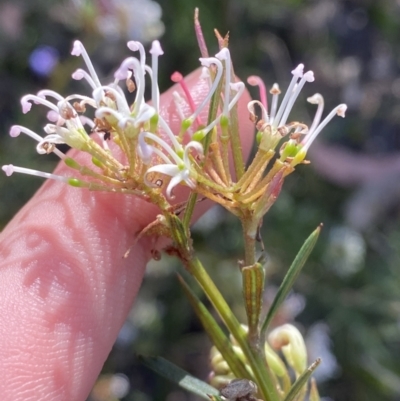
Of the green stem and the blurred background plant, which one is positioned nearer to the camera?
the green stem

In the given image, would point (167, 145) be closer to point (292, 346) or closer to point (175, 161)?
point (175, 161)

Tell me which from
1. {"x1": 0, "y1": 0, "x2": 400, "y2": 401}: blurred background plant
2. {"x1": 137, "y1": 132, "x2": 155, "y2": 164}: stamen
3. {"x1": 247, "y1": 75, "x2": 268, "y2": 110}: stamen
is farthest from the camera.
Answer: {"x1": 0, "y1": 0, "x2": 400, "y2": 401}: blurred background plant

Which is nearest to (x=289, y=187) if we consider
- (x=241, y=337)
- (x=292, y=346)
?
(x=292, y=346)

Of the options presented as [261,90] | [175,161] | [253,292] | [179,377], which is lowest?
[179,377]

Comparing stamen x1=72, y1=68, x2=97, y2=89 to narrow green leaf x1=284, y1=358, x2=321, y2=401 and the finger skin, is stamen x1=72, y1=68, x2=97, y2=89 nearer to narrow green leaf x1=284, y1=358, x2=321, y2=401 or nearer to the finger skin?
the finger skin

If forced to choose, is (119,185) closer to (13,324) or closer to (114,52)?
(13,324)

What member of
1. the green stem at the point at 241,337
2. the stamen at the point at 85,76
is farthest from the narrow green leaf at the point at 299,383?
the stamen at the point at 85,76

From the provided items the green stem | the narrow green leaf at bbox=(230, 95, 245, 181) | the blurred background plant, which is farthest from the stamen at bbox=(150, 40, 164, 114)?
the blurred background plant
